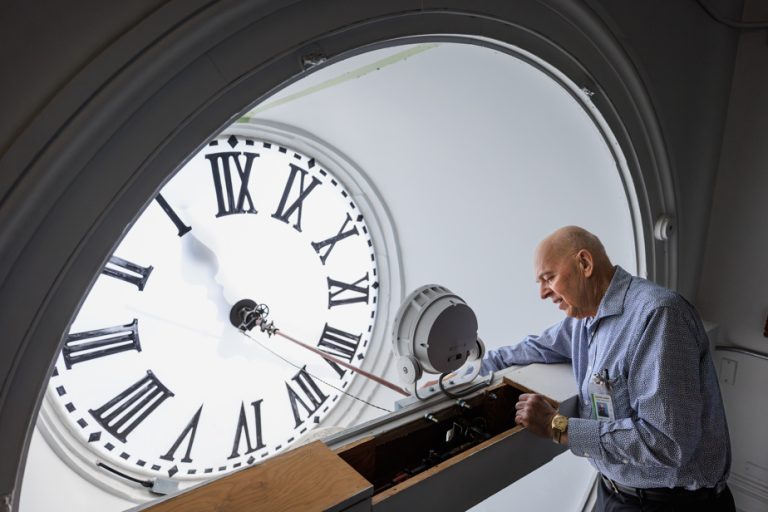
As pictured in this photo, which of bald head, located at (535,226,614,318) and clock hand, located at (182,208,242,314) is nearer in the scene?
bald head, located at (535,226,614,318)

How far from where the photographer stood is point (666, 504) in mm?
1058

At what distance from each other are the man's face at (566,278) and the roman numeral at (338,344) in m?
1.07

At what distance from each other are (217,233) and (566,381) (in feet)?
3.73

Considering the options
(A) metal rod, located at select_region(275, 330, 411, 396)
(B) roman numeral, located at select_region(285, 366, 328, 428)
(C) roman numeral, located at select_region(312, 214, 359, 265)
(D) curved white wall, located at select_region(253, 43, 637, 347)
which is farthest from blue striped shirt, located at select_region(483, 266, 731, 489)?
(B) roman numeral, located at select_region(285, 366, 328, 428)

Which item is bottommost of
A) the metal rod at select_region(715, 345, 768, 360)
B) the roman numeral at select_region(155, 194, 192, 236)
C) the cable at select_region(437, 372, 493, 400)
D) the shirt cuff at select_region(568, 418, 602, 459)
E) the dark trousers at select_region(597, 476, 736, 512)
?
the dark trousers at select_region(597, 476, 736, 512)

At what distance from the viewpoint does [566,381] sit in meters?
1.24

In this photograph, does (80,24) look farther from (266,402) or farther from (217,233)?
(266,402)

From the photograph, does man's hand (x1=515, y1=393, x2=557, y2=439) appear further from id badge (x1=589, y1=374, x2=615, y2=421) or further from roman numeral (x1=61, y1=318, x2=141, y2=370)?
roman numeral (x1=61, y1=318, x2=141, y2=370)

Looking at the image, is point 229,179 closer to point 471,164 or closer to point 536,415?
point 471,164

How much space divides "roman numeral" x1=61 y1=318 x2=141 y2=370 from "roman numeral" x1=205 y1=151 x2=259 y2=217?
17.7 inches

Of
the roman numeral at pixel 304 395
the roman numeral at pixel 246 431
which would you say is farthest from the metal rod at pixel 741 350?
the roman numeral at pixel 246 431

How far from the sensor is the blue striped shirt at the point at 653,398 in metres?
0.94

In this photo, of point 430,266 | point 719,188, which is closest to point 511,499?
point 430,266

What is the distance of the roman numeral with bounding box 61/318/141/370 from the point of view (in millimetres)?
1414
